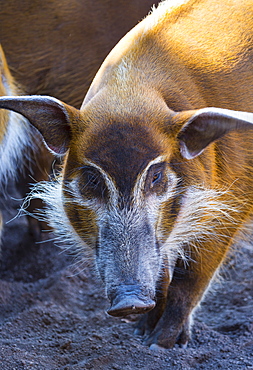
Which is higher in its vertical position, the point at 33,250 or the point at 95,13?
the point at 95,13

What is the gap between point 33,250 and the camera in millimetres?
4926

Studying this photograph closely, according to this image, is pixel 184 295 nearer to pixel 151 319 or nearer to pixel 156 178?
pixel 151 319

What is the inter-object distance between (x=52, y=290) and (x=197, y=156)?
1628 mm

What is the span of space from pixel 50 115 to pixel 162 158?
1.83 ft

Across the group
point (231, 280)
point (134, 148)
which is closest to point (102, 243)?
point (134, 148)

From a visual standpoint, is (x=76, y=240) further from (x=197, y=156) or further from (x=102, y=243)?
(x=197, y=156)

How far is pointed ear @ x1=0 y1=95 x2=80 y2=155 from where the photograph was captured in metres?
2.89

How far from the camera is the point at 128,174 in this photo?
2.76 metres

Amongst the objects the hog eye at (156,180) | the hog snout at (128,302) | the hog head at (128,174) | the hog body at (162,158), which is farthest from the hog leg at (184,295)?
the hog snout at (128,302)

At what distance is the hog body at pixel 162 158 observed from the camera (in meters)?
2.79

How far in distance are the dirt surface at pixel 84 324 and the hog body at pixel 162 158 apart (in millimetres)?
199

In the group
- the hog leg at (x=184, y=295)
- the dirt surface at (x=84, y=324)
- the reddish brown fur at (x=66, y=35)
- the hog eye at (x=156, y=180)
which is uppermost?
the reddish brown fur at (x=66, y=35)

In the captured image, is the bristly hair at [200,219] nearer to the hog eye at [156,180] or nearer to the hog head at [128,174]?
the hog head at [128,174]

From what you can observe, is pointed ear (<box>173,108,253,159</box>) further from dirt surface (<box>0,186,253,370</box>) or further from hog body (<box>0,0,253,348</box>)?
dirt surface (<box>0,186,253,370</box>)
